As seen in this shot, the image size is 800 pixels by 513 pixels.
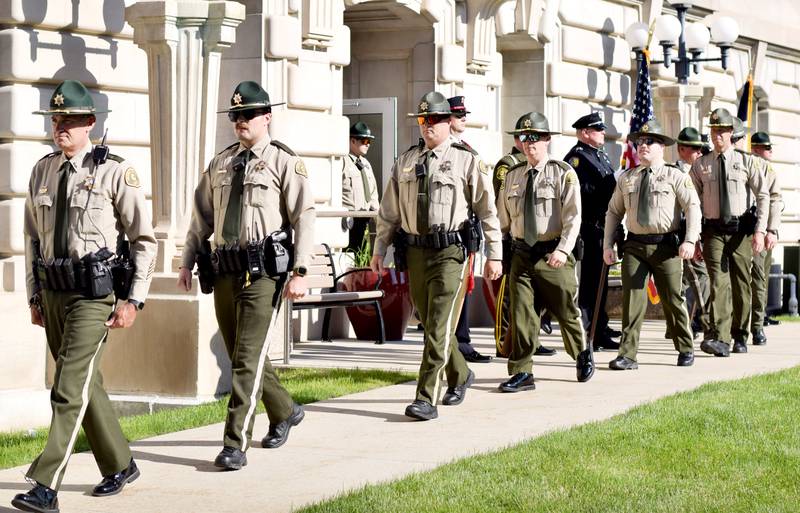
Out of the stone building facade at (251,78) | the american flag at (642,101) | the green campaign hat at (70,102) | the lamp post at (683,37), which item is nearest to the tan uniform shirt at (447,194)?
the stone building facade at (251,78)

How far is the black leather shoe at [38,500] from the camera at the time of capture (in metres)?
7.10

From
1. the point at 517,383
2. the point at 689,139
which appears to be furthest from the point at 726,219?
the point at 517,383

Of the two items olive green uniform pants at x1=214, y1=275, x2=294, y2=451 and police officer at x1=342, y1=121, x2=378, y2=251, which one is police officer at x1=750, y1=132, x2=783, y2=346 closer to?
police officer at x1=342, y1=121, x2=378, y2=251

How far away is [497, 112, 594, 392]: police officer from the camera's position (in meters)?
11.6

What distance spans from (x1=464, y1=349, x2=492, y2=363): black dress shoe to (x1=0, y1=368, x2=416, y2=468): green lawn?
96 cm

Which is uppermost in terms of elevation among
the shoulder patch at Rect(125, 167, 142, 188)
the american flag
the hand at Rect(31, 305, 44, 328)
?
the american flag

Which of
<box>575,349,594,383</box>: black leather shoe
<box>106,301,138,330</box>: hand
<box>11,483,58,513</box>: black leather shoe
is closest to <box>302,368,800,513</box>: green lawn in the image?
<box>11,483,58,513</box>: black leather shoe

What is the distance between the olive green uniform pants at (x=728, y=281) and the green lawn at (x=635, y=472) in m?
4.22

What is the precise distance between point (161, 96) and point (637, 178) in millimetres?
3784

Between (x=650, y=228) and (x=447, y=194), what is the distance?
10.7ft

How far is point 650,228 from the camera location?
42.7 feet

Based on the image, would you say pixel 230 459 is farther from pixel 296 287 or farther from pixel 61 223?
pixel 61 223

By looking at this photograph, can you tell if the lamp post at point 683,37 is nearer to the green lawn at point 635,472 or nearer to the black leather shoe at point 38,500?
the green lawn at point 635,472

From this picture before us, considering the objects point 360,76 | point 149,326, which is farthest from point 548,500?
point 360,76
